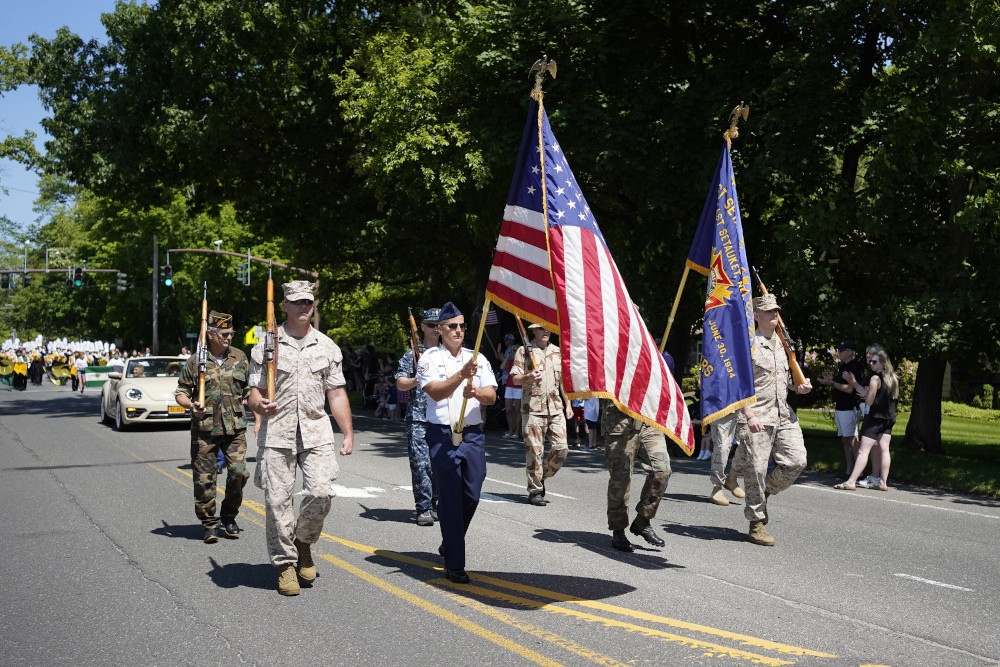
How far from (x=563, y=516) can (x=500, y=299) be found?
3.96 meters

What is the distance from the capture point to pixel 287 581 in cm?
678

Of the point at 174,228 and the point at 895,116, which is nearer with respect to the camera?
the point at 895,116

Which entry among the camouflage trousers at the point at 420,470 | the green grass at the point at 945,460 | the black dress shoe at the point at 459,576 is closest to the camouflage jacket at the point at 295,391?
the black dress shoe at the point at 459,576

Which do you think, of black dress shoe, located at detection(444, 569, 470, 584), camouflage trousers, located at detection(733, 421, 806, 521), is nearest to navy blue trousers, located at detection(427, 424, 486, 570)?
black dress shoe, located at detection(444, 569, 470, 584)

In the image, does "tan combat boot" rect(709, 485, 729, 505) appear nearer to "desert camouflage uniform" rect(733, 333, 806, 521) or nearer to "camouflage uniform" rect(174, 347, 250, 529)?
"desert camouflage uniform" rect(733, 333, 806, 521)

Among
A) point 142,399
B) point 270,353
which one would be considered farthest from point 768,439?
point 142,399

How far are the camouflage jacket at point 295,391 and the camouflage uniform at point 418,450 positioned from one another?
264 centimetres

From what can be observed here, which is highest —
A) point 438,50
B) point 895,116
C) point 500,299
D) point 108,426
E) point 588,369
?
point 438,50

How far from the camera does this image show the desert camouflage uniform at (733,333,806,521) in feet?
29.1

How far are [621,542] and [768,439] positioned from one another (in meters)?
1.70

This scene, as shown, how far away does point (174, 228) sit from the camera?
55969 mm

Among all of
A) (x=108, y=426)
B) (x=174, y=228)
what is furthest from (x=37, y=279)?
(x=108, y=426)

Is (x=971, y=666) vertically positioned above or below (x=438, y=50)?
below

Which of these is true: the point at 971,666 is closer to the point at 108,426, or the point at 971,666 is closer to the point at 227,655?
the point at 227,655
